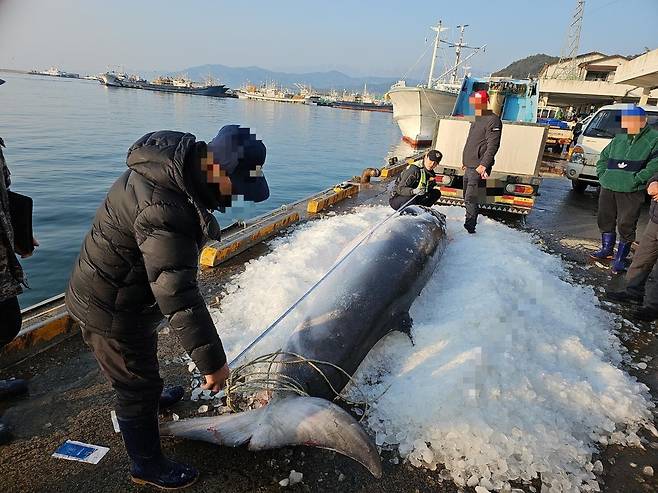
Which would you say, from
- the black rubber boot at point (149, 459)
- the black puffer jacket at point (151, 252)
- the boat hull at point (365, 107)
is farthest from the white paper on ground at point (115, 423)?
the boat hull at point (365, 107)

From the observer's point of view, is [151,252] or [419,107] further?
[419,107]

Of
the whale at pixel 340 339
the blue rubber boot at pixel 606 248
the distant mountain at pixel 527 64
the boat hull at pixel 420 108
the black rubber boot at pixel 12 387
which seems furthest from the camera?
the distant mountain at pixel 527 64

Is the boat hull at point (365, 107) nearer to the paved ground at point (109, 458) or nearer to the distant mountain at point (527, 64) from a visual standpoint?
the distant mountain at point (527, 64)

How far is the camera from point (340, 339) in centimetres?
348

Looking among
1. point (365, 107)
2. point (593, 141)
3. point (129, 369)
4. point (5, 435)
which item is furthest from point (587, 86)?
point (365, 107)

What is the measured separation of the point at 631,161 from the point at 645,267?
165 cm

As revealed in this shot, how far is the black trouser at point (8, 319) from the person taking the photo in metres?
2.83

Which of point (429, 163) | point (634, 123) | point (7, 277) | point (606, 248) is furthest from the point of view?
point (429, 163)

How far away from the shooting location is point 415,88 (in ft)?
93.6

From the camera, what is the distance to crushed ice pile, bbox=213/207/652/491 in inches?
113

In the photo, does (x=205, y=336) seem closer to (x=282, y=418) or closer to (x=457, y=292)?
(x=282, y=418)

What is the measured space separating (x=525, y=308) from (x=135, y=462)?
3.85 metres

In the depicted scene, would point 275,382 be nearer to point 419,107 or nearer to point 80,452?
point 80,452

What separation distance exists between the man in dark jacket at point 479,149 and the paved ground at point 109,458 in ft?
14.8
